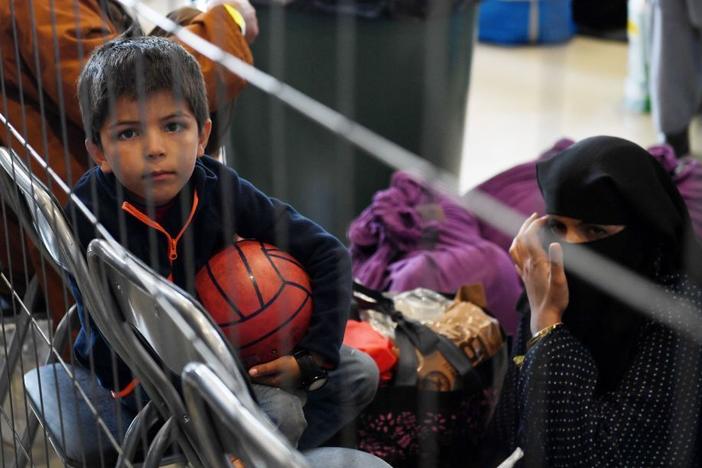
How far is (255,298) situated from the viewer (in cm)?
139

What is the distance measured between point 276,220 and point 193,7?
0.42 m

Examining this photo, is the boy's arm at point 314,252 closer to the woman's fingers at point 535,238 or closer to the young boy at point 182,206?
the young boy at point 182,206

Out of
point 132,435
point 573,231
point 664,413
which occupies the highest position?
point 573,231

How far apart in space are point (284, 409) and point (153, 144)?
385 millimetres

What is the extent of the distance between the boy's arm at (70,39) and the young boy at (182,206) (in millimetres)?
192

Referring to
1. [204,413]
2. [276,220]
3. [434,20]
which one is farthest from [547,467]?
[434,20]

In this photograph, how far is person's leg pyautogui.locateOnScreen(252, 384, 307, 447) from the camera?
4.52ft

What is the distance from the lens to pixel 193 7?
165 centimetres

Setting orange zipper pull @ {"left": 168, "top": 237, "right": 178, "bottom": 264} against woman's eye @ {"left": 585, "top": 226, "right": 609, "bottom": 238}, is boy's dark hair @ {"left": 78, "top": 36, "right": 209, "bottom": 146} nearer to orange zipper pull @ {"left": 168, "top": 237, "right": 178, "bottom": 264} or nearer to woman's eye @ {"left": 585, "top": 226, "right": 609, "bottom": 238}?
orange zipper pull @ {"left": 168, "top": 237, "right": 178, "bottom": 264}

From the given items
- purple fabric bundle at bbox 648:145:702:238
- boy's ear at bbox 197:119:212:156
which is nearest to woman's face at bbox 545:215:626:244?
boy's ear at bbox 197:119:212:156

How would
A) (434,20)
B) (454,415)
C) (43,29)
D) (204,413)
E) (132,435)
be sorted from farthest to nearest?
(434,20)
(454,415)
(43,29)
(132,435)
(204,413)

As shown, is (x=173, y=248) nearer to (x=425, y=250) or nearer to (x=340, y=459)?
(x=340, y=459)

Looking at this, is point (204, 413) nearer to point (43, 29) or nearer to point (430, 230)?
point (43, 29)

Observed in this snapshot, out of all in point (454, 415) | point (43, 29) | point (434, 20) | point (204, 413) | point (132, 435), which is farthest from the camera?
point (434, 20)
